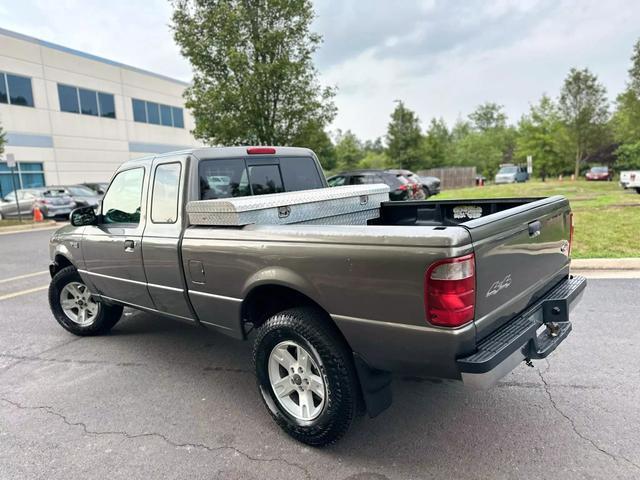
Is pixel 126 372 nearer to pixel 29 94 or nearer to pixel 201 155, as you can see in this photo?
pixel 201 155

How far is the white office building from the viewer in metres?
25.0

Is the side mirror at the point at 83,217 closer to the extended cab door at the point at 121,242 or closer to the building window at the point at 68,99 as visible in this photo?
the extended cab door at the point at 121,242

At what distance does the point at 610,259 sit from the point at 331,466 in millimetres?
6101

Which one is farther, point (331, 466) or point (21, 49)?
point (21, 49)

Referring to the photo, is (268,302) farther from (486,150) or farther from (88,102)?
(486,150)

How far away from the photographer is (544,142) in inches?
1889

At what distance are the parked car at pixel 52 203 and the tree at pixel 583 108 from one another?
3684 centimetres

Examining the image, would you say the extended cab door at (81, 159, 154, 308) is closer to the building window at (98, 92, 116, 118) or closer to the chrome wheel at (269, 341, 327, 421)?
the chrome wheel at (269, 341, 327, 421)

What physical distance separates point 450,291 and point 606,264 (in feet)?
19.0

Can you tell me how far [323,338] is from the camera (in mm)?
2611

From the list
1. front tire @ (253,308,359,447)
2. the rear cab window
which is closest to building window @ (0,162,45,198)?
the rear cab window

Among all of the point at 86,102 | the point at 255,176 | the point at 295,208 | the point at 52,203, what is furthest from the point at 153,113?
the point at 295,208

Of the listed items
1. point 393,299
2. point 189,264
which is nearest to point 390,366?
point 393,299

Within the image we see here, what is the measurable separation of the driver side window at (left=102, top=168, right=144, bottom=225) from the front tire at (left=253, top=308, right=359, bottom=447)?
1814 mm
